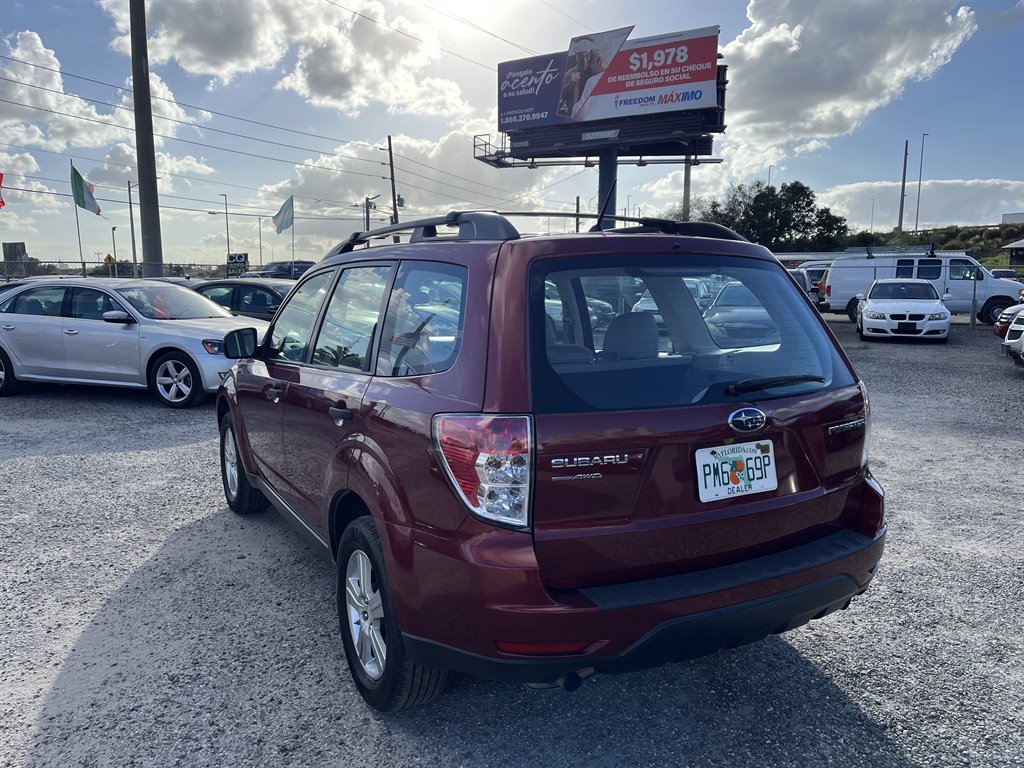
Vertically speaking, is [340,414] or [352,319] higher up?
[352,319]

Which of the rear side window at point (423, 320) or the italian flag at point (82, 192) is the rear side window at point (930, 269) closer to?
the rear side window at point (423, 320)

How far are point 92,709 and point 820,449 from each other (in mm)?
2943

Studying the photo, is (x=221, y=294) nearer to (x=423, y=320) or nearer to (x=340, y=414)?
(x=340, y=414)

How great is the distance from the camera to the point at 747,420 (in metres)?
2.43

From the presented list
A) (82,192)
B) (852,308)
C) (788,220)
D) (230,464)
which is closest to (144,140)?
(82,192)

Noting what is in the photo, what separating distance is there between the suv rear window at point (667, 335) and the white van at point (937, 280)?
20.3 meters

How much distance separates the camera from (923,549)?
440cm

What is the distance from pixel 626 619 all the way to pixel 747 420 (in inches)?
30.0

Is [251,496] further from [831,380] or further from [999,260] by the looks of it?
[999,260]

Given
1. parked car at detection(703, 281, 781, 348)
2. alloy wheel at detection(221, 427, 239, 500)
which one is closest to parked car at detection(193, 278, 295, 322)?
alloy wheel at detection(221, 427, 239, 500)

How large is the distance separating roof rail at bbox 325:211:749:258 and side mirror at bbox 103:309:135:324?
6743 millimetres

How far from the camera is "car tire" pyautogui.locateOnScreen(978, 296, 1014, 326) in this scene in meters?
21.4

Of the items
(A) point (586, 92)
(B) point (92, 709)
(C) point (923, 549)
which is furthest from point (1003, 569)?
(A) point (586, 92)

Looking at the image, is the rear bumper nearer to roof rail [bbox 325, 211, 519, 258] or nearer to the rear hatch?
the rear hatch
